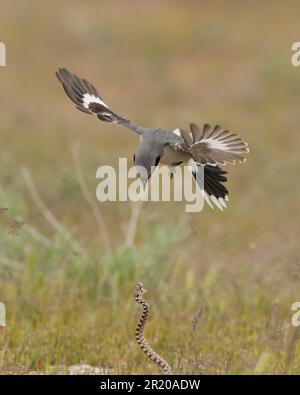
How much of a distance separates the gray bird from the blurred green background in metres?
0.61

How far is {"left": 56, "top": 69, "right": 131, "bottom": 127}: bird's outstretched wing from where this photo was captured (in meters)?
4.91

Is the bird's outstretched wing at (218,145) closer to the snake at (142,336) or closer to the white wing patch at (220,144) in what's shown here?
the white wing patch at (220,144)

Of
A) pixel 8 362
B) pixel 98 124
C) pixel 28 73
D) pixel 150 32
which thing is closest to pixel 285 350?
pixel 8 362

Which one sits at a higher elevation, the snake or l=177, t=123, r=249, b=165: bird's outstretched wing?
l=177, t=123, r=249, b=165: bird's outstretched wing

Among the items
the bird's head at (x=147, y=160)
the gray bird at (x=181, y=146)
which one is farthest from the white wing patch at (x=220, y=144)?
the bird's head at (x=147, y=160)

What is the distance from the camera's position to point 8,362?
469 cm

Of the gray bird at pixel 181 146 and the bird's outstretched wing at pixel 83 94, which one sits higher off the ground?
the bird's outstretched wing at pixel 83 94

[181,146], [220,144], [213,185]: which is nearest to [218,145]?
[220,144]

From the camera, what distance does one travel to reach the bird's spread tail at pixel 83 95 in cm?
491

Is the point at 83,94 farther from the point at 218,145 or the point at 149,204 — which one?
the point at 149,204

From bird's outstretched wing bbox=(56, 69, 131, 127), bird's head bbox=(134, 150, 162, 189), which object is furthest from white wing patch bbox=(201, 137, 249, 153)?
bird's outstretched wing bbox=(56, 69, 131, 127)

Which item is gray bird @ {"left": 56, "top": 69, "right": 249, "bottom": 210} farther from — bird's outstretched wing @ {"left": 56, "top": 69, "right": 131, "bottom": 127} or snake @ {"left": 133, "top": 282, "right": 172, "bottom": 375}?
snake @ {"left": 133, "top": 282, "right": 172, "bottom": 375}

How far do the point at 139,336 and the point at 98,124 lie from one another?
320 inches

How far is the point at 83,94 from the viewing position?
4.96 metres
